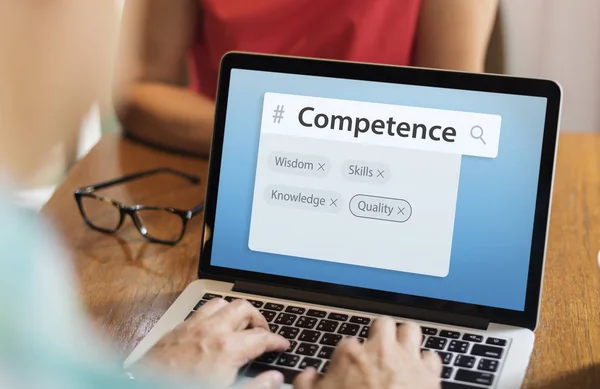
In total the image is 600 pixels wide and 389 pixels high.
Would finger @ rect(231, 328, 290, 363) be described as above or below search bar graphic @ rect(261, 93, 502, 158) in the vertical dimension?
below

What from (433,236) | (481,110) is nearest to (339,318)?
(433,236)

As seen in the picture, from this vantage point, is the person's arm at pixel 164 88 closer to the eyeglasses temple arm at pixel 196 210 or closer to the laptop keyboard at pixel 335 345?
the eyeglasses temple arm at pixel 196 210

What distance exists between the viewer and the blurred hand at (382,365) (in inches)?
23.1

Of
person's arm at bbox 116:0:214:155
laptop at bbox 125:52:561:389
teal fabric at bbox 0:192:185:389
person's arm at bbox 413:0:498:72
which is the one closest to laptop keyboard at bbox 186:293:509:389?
laptop at bbox 125:52:561:389

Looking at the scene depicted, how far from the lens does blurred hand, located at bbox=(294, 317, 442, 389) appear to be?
23.1 inches

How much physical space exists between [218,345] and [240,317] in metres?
0.05

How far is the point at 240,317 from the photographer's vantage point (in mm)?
700

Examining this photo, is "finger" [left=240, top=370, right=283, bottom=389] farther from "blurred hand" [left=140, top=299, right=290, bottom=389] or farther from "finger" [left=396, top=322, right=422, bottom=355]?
"finger" [left=396, top=322, right=422, bottom=355]

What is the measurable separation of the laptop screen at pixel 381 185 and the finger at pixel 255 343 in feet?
0.38

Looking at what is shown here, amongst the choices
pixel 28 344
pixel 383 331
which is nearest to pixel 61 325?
pixel 28 344

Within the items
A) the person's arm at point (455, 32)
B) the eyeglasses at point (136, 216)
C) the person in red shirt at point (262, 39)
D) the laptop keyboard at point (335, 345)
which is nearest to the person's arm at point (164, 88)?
the person in red shirt at point (262, 39)

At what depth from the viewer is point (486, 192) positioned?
75cm

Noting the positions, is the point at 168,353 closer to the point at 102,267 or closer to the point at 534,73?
the point at 102,267

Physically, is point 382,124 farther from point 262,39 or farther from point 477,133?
point 262,39
